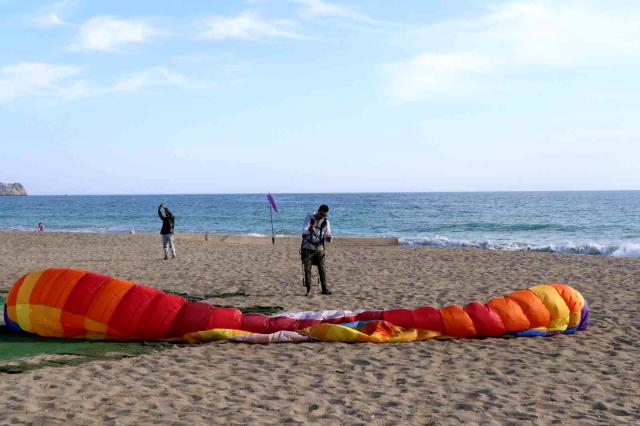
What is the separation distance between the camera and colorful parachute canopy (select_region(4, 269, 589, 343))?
25.6ft

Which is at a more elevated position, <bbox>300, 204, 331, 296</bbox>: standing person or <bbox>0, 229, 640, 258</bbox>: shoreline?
<bbox>300, 204, 331, 296</bbox>: standing person

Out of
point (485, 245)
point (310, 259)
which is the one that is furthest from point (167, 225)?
point (485, 245)

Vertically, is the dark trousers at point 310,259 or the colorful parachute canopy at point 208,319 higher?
the dark trousers at point 310,259

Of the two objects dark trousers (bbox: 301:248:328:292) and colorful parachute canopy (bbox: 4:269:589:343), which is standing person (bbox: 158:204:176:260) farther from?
colorful parachute canopy (bbox: 4:269:589:343)

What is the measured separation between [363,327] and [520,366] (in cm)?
209

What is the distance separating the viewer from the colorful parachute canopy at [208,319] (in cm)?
779

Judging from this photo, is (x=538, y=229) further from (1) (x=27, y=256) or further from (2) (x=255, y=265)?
(1) (x=27, y=256)

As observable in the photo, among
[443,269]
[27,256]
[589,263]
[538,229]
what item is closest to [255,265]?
[443,269]

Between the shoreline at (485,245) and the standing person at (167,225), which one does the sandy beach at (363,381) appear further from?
the shoreline at (485,245)

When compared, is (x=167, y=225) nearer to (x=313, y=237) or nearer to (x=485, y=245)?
(x=313, y=237)

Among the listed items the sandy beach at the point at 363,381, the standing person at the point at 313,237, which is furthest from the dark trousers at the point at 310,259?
the sandy beach at the point at 363,381

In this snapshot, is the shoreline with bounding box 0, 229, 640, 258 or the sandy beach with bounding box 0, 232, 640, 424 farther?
the shoreline with bounding box 0, 229, 640, 258

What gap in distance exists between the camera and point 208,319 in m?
7.89

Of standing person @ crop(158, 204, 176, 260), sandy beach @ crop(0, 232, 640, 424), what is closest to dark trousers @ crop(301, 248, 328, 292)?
sandy beach @ crop(0, 232, 640, 424)
